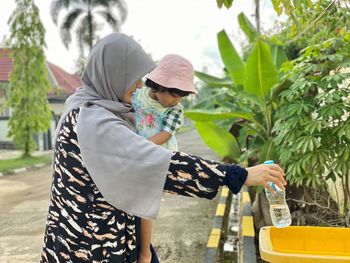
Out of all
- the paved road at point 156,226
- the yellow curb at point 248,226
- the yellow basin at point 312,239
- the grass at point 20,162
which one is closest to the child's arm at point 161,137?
the yellow basin at point 312,239

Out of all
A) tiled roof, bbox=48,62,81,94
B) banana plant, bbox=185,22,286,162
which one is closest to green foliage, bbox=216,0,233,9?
banana plant, bbox=185,22,286,162

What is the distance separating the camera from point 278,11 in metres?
2.16

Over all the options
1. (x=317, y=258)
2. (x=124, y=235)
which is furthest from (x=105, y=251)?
(x=317, y=258)

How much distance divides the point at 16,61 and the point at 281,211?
12109 mm

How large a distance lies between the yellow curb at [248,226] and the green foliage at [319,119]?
2.55 feet

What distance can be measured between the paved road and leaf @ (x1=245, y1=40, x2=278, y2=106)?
5.88 feet

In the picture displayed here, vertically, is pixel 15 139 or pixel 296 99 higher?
pixel 296 99

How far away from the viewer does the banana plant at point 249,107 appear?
168 inches

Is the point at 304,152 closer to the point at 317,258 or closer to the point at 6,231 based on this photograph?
the point at 317,258

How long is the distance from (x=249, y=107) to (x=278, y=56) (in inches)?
33.4

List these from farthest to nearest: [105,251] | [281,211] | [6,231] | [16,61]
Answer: [16,61] < [6,231] < [281,211] < [105,251]

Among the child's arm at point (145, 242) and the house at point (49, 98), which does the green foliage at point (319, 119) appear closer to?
the child's arm at point (145, 242)

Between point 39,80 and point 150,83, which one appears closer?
point 150,83

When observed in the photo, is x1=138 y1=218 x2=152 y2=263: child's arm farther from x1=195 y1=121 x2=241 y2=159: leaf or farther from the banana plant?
x1=195 y1=121 x2=241 y2=159: leaf
